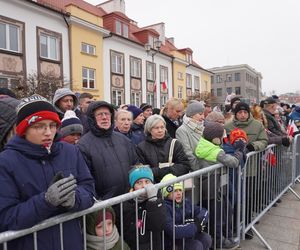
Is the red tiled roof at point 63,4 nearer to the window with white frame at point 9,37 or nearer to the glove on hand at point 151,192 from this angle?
the window with white frame at point 9,37

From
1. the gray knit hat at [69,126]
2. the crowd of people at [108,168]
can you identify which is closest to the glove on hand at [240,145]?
the crowd of people at [108,168]

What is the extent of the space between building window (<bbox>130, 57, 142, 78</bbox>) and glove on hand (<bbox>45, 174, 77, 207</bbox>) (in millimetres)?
24808

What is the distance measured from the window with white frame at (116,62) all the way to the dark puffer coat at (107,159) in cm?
2122

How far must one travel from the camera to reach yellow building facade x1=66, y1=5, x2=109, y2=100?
19.2 meters

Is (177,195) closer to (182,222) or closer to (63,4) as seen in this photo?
(182,222)

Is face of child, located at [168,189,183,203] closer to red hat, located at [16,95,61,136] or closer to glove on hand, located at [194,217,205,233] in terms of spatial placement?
glove on hand, located at [194,217,205,233]

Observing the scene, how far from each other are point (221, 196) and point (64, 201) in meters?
2.22

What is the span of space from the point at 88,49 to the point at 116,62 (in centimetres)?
361

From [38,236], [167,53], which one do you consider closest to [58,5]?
[167,53]

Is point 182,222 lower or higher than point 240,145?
lower

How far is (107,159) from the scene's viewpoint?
2.72m

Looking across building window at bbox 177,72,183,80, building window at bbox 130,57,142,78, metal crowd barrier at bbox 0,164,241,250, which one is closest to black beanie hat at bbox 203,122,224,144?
metal crowd barrier at bbox 0,164,241,250

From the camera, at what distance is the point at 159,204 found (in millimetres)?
2236

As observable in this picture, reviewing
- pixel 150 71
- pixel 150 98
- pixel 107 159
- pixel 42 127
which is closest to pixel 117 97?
pixel 150 98
